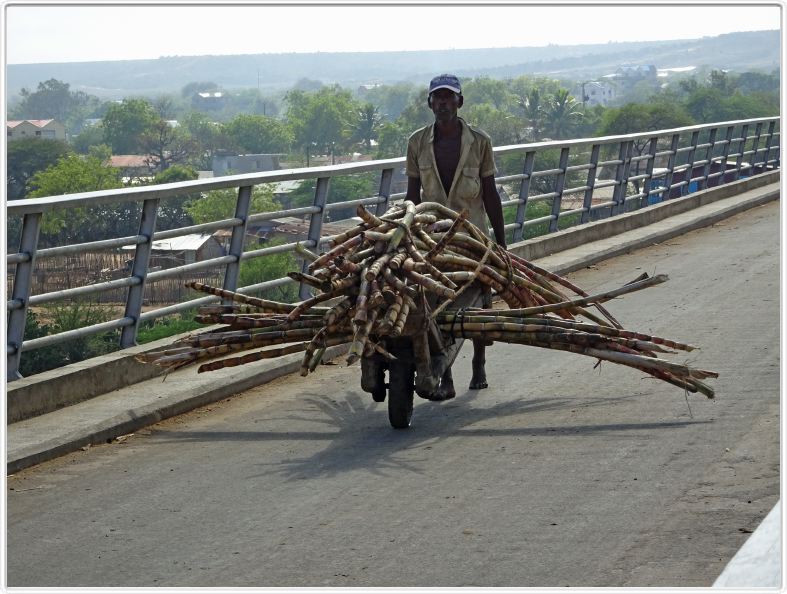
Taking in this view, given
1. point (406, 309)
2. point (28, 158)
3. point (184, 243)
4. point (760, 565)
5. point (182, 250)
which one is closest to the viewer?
point (760, 565)

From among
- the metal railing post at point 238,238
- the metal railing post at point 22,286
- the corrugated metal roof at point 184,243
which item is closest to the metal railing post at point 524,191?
the corrugated metal roof at point 184,243

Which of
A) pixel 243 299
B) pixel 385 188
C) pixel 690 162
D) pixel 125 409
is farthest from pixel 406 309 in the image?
pixel 690 162

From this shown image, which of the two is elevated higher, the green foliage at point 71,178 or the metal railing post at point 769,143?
the metal railing post at point 769,143

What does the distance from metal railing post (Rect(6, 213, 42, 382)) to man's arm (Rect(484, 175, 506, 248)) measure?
7.83ft

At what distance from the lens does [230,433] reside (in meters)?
8.70

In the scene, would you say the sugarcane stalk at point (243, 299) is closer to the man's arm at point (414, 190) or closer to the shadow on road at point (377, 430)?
the shadow on road at point (377, 430)

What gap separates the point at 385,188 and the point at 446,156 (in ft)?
12.3

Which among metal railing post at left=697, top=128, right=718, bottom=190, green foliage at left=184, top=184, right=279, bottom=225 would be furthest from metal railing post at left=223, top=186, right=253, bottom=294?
metal railing post at left=697, top=128, right=718, bottom=190

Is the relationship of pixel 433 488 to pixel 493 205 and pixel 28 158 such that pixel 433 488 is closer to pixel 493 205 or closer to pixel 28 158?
pixel 493 205

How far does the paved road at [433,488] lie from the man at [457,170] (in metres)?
1.01

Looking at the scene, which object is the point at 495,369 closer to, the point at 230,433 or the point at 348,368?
the point at 348,368

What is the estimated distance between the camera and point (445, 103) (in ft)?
30.2

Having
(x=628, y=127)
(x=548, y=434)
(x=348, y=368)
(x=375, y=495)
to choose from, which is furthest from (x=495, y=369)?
(x=628, y=127)

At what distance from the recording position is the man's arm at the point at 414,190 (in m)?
9.70
